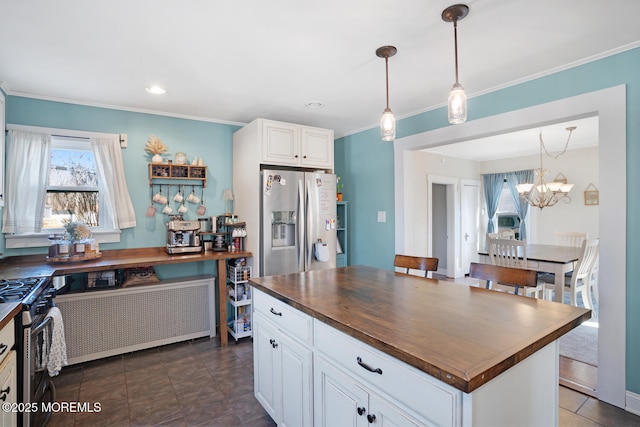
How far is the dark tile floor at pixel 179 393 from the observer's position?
2.06 metres

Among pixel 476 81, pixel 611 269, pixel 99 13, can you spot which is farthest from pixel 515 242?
pixel 99 13

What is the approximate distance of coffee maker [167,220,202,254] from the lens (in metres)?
3.22

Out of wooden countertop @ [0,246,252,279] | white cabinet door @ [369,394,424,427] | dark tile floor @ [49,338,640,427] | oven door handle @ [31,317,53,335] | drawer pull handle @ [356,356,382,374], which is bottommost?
dark tile floor @ [49,338,640,427]

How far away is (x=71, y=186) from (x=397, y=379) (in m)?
3.40

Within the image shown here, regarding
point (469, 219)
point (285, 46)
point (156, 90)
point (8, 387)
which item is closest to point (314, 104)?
point (285, 46)

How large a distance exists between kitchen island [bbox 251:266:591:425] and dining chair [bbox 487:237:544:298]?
221 centimetres

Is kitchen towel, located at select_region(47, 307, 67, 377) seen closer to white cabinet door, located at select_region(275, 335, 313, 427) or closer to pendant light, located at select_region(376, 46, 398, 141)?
white cabinet door, located at select_region(275, 335, 313, 427)

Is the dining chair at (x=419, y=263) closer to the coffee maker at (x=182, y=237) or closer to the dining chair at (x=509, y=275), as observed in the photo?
the dining chair at (x=509, y=275)

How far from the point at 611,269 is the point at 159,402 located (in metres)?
3.20

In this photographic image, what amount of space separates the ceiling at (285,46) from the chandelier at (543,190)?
2.92 m

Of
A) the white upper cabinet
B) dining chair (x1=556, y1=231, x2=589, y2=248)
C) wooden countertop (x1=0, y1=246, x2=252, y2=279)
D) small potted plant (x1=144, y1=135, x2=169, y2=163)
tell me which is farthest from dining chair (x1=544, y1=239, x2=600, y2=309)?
small potted plant (x1=144, y1=135, x2=169, y2=163)

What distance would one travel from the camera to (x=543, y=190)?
4.91 m

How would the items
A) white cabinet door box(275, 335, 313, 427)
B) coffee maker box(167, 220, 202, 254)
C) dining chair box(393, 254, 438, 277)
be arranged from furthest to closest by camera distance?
1. coffee maker box(167, 220, 202, 254)
2. dining chair box(393, 254, 438, 277)
3. white cabinet door box(275, 335, 313, 427)

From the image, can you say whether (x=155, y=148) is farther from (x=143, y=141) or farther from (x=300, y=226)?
(x=300, y=226)
